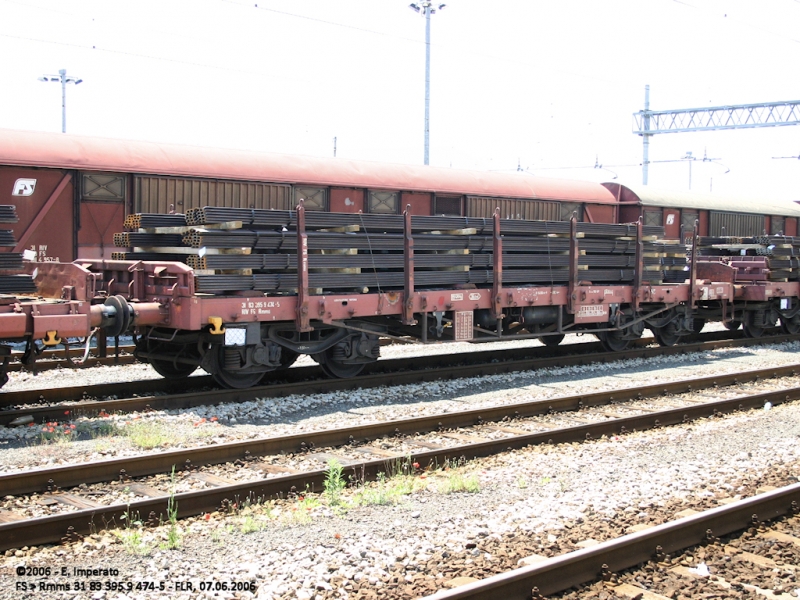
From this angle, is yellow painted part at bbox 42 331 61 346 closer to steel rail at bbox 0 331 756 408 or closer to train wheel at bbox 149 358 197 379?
steel rail at bbox 0 331 756 408

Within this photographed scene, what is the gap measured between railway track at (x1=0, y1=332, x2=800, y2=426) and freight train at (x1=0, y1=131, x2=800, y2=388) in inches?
16.6

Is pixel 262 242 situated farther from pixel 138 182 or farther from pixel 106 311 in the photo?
pixel 138 182

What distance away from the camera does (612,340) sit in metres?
15.6

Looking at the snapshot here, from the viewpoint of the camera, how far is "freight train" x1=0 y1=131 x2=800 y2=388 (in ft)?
32.5

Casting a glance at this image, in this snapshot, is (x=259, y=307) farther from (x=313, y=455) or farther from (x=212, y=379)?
(x=313, y=455)

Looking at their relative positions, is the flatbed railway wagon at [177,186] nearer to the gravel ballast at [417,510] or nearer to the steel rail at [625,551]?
the gravel ballast at [417,510]

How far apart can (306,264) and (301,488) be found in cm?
450

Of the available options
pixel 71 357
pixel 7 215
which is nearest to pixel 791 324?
pixel 71 357

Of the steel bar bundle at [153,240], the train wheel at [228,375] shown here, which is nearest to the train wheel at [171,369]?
the train wheel at [228,375]

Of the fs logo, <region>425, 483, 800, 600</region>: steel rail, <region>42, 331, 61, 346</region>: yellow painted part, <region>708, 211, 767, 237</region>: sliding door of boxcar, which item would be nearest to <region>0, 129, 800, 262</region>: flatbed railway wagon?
the fs logo

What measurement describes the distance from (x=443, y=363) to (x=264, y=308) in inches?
174

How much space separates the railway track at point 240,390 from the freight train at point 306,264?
421mm

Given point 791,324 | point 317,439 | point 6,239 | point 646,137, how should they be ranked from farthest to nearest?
point 646,137 < point 791,324 < point 6,239 < point 317,439

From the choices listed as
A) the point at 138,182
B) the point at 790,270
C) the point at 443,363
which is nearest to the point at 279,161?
the point at 138,182
